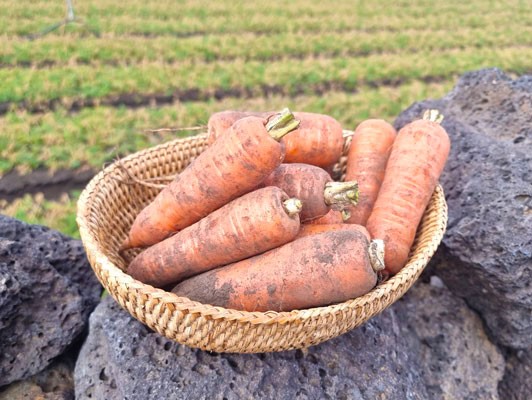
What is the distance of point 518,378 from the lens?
111 inches

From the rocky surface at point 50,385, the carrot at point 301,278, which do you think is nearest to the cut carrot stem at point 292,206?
the carrot at point 301,278

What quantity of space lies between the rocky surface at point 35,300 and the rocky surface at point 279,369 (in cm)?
19

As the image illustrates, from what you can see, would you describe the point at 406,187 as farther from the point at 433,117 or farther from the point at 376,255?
the point at 376,255

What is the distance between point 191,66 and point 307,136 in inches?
265

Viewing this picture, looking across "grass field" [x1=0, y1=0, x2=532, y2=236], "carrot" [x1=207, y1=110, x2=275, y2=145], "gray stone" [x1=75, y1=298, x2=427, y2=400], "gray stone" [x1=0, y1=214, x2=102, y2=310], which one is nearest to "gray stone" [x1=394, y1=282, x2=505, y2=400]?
"gray stone" [x1=75, y1=298, x2=427, y2=400]

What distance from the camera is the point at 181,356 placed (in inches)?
85.3

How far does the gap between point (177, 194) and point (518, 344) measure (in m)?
2.20

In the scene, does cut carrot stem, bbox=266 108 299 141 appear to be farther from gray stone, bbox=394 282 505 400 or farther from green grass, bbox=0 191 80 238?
green grass, bbox=0 191 80 238

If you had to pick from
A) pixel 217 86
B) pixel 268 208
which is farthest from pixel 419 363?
pixel 217 86

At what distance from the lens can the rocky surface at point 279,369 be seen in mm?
2072

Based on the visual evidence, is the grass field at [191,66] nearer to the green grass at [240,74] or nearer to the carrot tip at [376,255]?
the green grass at [240,74]

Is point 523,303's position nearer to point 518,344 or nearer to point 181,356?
point 518,344

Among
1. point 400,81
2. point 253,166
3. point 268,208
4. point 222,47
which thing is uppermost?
point 253,166

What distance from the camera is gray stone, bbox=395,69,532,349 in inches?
98.2
